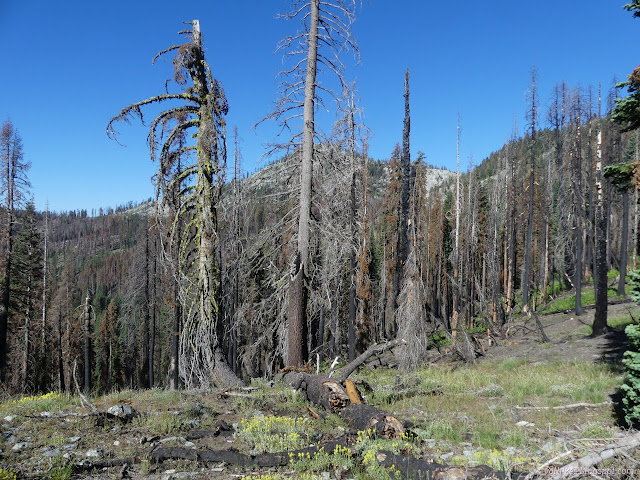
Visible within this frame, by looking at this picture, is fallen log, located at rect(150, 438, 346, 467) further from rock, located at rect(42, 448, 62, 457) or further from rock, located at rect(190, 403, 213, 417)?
rock, located at rect(190, 403, 213, 417)

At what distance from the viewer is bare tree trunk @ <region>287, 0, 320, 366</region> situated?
9453 millimetres

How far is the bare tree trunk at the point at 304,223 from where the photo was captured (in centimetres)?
945

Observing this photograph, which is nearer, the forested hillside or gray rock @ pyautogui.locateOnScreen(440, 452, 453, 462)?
gray rock @ pyautogui.locateOnScreen(440, 452, 453, 462)

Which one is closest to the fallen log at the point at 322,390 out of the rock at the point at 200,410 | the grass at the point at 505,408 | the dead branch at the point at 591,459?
the grass at the point at 505,408

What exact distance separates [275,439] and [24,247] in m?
31.1

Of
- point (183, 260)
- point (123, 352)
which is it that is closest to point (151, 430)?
point (183, 260)

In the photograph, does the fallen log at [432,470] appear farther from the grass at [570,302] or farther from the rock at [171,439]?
the grass at [570,302]

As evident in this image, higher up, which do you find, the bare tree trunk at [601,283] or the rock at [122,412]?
the bare tree trunk at [601,283]

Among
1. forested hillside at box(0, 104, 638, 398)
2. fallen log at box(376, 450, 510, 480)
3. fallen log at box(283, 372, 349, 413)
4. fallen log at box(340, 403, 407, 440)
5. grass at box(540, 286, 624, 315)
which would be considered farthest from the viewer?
grass at box(540, 286, 624, 315)

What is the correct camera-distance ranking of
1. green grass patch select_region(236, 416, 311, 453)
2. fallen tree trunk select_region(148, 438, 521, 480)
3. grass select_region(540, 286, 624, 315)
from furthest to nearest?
grass select_region(540, 286, 624, 315) → green grass patch select_region(236, 416, 311, 453) → fallen tree trunk select_region(148, 438, 521, 480)

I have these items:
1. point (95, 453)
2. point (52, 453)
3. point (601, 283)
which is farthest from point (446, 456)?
point (601, 283)

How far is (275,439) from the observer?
18.9 ft

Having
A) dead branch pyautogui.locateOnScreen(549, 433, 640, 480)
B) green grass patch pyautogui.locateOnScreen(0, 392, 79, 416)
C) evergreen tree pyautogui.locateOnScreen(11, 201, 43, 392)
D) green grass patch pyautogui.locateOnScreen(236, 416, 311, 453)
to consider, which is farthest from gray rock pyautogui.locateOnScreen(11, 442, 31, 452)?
evergreen tree pyautogui.locateOnScreen(11, 201, 43, 392)

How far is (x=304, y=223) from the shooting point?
945 cm
